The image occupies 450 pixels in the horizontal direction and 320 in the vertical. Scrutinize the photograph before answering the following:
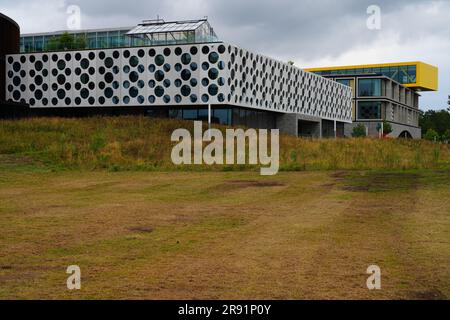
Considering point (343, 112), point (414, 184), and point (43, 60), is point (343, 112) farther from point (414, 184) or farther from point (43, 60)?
point (414, 184)

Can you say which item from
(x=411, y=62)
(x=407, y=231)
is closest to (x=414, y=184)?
(x=407, y=231)

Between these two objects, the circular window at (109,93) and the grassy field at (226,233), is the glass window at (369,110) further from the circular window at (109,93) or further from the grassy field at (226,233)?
the grassy field at (226,233)

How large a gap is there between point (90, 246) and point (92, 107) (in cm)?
5612

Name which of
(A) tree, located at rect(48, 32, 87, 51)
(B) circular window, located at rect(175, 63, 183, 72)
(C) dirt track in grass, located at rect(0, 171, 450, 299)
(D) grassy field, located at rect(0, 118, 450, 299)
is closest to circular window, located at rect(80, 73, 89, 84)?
(B) circular window, located at rect(175, 63, 183, 72)

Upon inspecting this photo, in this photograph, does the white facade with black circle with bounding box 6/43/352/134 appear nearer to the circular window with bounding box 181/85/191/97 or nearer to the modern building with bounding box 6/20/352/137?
the modern building with bounding box 6/20/352/137

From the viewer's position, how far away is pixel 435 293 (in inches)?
267

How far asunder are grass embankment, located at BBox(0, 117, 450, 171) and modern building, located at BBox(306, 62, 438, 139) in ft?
235

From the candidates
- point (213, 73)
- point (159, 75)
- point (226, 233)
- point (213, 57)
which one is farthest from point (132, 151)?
point (159, 75)

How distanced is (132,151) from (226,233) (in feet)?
74.8

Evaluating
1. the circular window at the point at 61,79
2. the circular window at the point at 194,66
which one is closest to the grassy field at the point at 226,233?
the circular window at the point at 194,66

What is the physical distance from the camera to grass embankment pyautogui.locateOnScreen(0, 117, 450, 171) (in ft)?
90.0

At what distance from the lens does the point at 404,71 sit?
447 ft

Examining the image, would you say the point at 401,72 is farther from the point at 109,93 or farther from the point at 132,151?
the point at 132,151
